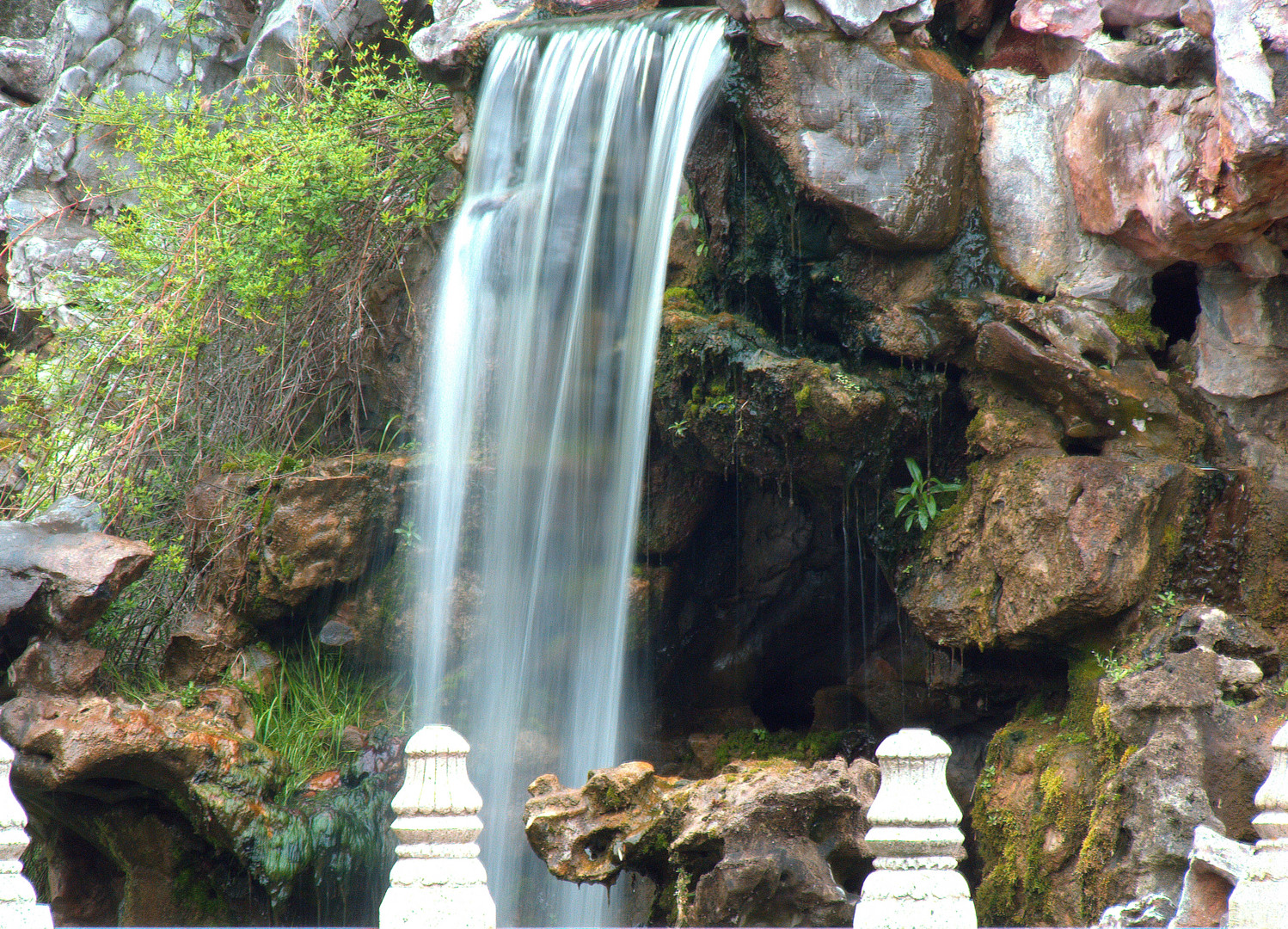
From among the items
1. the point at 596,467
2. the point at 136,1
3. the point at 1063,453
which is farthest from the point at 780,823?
the point at 136,1

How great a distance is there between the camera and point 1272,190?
6.70m

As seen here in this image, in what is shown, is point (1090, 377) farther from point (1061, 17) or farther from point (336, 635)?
point (336, 635)

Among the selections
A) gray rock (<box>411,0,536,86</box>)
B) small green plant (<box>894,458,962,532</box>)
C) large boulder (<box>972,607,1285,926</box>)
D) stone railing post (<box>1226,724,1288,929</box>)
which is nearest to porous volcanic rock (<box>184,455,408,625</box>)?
gray rock (<box>411,0,536,86</box>)

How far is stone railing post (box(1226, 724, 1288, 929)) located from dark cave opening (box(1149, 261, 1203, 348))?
4.20 metres

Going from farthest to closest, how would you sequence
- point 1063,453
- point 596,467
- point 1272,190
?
1. point 596,467
2. point 1063,453
3. point 1272,190

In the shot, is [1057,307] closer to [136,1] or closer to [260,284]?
[260,284]

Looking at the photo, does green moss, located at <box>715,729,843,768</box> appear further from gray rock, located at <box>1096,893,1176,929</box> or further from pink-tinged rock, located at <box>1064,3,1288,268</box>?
pink-tinged rock, located at <box>1064,3,1288,268</box>

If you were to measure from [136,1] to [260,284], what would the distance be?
22.2 feet

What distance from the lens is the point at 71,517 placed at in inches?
345

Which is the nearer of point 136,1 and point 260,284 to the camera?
point 260,284

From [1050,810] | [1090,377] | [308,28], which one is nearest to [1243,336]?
[1090,377]

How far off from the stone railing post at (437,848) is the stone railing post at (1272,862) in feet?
8.51

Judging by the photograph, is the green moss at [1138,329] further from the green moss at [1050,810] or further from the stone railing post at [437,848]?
the stone railing post at [437,848]

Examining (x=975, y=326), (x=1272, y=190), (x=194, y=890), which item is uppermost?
(x=1272, y=190)
